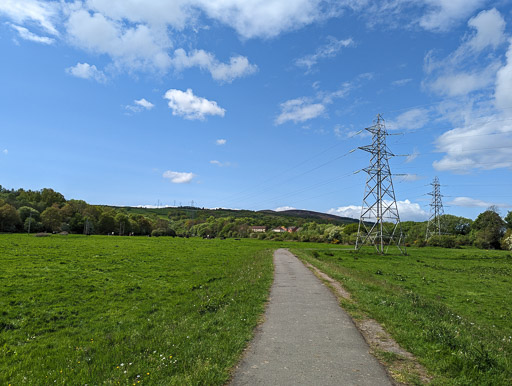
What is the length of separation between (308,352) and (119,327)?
7.27 meters

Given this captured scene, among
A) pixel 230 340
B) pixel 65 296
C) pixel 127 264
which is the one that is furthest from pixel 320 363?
pixel 127 264

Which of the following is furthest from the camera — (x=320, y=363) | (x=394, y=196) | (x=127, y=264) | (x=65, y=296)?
(x=394, y=196)

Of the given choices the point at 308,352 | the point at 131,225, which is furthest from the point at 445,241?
the point at 131,225

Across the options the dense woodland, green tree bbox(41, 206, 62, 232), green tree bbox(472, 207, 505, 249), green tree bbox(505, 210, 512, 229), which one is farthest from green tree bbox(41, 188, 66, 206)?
green tree bbox(505, 210, 512, 229)

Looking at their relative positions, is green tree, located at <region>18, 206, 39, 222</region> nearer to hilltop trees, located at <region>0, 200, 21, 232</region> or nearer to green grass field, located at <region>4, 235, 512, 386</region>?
hilltop trees, located at <region>0, 200, 21, 232</region>

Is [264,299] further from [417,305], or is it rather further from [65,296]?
[65,296]

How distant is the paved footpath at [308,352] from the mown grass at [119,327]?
1.69 feet

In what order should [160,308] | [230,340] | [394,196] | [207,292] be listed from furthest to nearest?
[394,196]
[207,292]
[160,308]
[230,340]

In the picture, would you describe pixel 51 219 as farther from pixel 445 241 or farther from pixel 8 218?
pixel 445 241

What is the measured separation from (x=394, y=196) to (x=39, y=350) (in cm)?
5291

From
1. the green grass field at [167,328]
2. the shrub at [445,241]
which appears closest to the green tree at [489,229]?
the shrub at [445,241]

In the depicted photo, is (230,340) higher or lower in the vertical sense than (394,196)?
lower

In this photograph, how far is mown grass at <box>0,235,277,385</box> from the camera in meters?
6.46

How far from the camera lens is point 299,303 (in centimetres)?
1288
